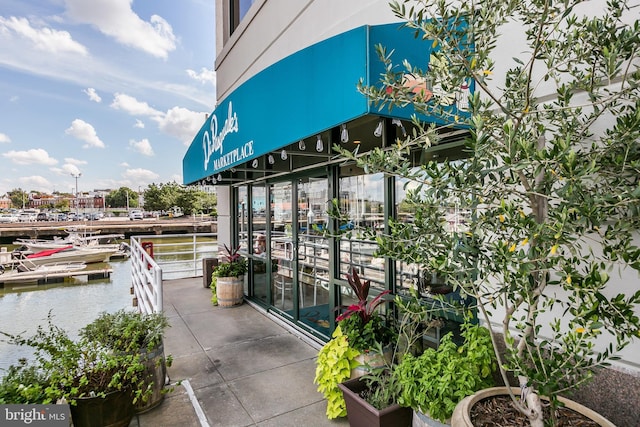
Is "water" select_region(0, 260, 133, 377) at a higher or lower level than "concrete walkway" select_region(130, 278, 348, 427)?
lower

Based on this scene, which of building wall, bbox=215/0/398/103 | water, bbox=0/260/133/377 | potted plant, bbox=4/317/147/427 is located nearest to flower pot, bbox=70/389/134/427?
potted plant, bbox=4/317/147/427

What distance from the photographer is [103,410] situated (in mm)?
2400

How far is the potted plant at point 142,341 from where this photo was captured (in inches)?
110

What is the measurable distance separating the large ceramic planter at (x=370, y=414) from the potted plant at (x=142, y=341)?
5.08 ft

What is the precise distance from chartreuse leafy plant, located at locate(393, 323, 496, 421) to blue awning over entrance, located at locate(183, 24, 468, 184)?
1.44 m

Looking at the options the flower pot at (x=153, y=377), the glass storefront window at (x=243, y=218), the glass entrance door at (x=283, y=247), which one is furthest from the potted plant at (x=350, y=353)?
the glass storefront window at (x=243, y=218)

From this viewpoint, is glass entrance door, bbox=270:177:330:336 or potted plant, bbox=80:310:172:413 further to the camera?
glass entrance door, bbox=270:177:330:336

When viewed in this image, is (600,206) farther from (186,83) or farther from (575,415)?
(186,83)

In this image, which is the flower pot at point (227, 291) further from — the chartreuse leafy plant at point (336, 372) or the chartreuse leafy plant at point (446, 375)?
the chartreuse leafy plant at point (446, 375)

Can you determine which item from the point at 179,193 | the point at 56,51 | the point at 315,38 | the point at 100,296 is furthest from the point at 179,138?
the point at 315,38

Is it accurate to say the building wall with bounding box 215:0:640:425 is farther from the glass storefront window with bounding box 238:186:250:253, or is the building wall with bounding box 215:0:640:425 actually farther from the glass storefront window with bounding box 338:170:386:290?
the glass storefront window with bounding box 338:170:386:290

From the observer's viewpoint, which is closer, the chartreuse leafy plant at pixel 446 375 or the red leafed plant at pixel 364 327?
the chartreuse leafy plant at pixel 446 375

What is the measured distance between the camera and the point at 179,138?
187ft

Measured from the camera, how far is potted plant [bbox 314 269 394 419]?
2627mm
